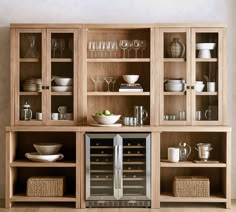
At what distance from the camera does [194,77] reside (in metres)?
6.10

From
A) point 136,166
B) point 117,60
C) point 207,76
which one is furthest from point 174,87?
point 136,166

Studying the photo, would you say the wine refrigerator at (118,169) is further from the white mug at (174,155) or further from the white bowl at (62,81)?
the white bowl at (62,81)

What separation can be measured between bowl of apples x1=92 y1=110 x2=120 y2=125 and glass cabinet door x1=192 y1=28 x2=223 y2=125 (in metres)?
0.81

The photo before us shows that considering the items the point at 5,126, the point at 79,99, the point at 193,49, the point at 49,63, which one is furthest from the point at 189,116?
the point at 5,126

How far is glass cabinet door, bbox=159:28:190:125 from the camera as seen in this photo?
20.0 ft

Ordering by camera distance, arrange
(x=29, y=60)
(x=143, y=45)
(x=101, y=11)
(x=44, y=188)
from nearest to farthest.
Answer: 1. (x=44, y=188)
2. (x=29, y=60)
3. (x=143, y=45)
4. (x=101, y=11)

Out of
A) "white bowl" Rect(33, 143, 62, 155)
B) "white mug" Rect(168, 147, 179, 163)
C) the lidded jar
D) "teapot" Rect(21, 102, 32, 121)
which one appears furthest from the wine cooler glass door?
the lidded jar

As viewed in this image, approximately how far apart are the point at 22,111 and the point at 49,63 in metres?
0.56

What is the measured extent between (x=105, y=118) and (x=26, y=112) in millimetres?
822

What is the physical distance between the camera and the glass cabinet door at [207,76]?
608 centimetres

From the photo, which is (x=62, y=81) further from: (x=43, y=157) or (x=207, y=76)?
(x=207, y=76)

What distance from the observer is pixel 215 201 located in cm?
598

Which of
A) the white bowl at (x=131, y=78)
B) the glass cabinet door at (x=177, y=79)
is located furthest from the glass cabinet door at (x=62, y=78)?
the glass cabinet door at (x=177, y=79)

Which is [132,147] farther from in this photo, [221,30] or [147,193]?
→ [221,30]
